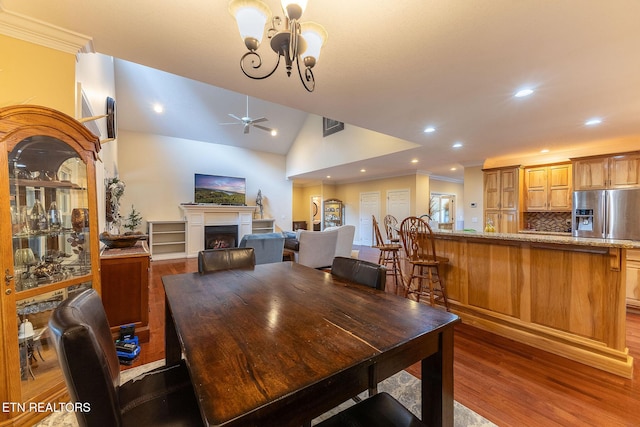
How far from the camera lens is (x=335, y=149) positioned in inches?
259

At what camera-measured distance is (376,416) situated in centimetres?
96

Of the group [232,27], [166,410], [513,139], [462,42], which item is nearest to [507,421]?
[166,410]

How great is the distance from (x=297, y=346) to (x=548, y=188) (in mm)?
6018

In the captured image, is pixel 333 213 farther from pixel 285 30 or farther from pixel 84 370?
pixel 84 370

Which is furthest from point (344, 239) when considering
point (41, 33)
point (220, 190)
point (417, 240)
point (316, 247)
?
point (41, 33)

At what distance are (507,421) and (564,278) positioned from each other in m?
1.36

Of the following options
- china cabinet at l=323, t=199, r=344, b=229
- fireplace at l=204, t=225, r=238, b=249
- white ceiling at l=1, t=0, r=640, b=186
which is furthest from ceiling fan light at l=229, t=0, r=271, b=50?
china cabinet at l=323, t=199, r=344, b=229

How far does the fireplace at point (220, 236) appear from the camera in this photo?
705cm

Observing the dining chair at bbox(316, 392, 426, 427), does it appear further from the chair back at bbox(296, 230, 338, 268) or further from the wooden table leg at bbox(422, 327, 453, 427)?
the chair back at bbox(296, 230, 338, 268)

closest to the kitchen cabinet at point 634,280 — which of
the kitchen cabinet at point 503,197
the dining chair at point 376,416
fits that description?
the kitchen cabinet at point 503,197

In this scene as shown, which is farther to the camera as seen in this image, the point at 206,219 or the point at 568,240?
the point at 206,219

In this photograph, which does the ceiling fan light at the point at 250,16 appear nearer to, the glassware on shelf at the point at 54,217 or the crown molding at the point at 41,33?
the crown molding at the point at 41,33

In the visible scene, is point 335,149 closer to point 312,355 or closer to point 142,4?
point 142,4

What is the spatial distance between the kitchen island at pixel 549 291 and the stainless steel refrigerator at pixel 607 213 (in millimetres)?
2600
